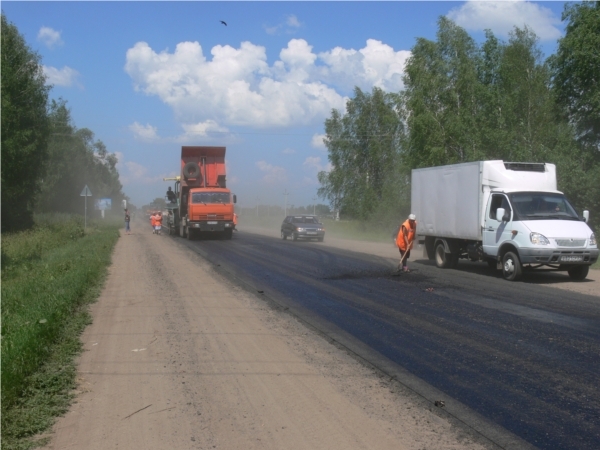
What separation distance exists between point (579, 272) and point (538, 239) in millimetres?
1790

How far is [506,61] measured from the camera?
4072 centimetres

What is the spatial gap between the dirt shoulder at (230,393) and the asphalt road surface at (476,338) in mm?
508

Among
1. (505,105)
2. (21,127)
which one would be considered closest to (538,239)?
(505,105)

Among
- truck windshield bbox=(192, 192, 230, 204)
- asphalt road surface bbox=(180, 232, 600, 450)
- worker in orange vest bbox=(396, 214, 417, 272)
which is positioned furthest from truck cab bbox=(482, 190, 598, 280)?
truck windshield bbox=(192, 192, 230, 204)

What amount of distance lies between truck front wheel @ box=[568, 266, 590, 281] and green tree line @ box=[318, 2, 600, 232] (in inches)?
557

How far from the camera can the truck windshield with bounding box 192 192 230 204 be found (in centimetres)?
3644

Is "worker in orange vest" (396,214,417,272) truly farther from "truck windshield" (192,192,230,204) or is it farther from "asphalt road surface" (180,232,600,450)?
"truck windshield" (192,192,230,204)

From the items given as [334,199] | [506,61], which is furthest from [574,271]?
[334,199]

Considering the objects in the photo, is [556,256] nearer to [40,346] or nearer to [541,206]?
[541,206]

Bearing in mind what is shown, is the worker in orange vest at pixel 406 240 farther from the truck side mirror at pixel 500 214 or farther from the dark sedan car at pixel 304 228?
the dark sedan car at pixel 304 228

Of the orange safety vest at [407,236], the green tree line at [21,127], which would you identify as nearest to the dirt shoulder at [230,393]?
the orange safety vest at [407,236]

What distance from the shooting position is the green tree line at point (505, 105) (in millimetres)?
32250

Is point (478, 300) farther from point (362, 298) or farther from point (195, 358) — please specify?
point (195, 358)

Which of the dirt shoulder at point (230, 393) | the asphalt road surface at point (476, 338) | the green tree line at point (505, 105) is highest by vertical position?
the green tree line at point (505, 105)
